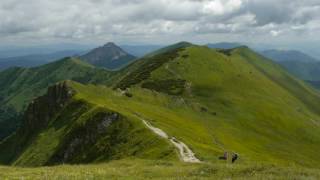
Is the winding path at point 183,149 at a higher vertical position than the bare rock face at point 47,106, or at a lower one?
higher

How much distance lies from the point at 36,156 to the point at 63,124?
48.0ft

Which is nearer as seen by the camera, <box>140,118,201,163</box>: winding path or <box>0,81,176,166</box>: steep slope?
A: <box>140,118,201,163</box>: winding path

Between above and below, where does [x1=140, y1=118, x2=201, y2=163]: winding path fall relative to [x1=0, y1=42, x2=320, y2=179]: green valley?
above

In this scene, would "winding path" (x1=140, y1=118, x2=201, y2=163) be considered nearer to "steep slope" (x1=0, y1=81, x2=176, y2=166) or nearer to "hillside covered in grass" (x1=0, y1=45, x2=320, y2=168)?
"hillside covered in grass" (x1=0, y1=45, x2=320, y2=168)

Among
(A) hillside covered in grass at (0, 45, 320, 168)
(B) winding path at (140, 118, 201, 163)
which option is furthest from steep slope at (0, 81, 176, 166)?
(B) winding path at (140, 118, 201, 163)

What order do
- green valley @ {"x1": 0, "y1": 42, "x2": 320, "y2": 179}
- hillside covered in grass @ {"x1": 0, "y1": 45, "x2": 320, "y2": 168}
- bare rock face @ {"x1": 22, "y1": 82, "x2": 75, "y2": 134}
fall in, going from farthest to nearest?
→ 1. bare rock face @ {"x1": 22, "y1": 82, "x2": 75, "y2": 134}
2. hillside covered in grass @ {"x1": 0, "y1": 45, "x2": 320, "y2": 168}
3. green valley @ {"x1": 0, "y1": 42, "x2": 320, "y2": 179}

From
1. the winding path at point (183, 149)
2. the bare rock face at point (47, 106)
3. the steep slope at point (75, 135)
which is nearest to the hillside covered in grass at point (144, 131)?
the steep slope at point (75, 135)

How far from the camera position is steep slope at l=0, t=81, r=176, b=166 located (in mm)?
92875

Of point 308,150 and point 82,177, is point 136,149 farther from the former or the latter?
point 308,150

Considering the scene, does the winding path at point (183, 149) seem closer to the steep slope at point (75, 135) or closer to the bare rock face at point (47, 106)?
the steep slope at point (75, 135)

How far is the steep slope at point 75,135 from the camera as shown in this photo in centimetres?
9288

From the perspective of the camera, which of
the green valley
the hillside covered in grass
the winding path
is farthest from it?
the hillside covered in grass

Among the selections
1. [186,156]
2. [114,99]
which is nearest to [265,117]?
[114,99]

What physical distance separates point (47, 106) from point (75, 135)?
57191 mm
